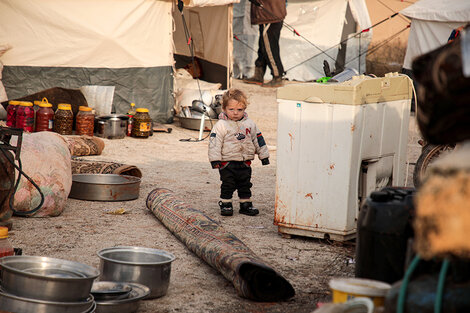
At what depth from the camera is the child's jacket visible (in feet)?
20.5

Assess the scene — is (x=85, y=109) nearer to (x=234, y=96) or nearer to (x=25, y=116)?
(x=25, y=116)

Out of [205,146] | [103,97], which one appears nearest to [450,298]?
[205,146]

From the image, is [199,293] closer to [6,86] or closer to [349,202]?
[349,202]

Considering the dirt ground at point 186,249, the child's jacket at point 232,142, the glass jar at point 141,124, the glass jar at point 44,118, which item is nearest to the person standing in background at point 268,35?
the glass jar at point 141,124

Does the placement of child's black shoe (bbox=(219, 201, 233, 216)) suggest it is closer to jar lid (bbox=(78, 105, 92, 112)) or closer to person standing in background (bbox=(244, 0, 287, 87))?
jar lid (bbox=(78, 105, 92, 112))

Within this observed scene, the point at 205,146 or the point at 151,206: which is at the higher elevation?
the point at 205,146

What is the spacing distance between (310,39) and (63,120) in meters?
9.85

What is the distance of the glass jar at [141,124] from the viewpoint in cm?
1060

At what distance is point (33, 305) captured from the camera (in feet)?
10.4

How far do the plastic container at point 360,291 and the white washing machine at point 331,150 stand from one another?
246cm

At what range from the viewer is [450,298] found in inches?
88.9

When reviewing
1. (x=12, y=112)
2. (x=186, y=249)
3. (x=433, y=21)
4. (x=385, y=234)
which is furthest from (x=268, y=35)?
(x=385, y=234)

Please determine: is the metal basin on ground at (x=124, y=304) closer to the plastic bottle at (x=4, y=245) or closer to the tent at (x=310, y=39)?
the plastic bottle at (x=4, y=245)

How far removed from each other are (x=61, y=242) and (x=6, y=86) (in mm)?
6166
